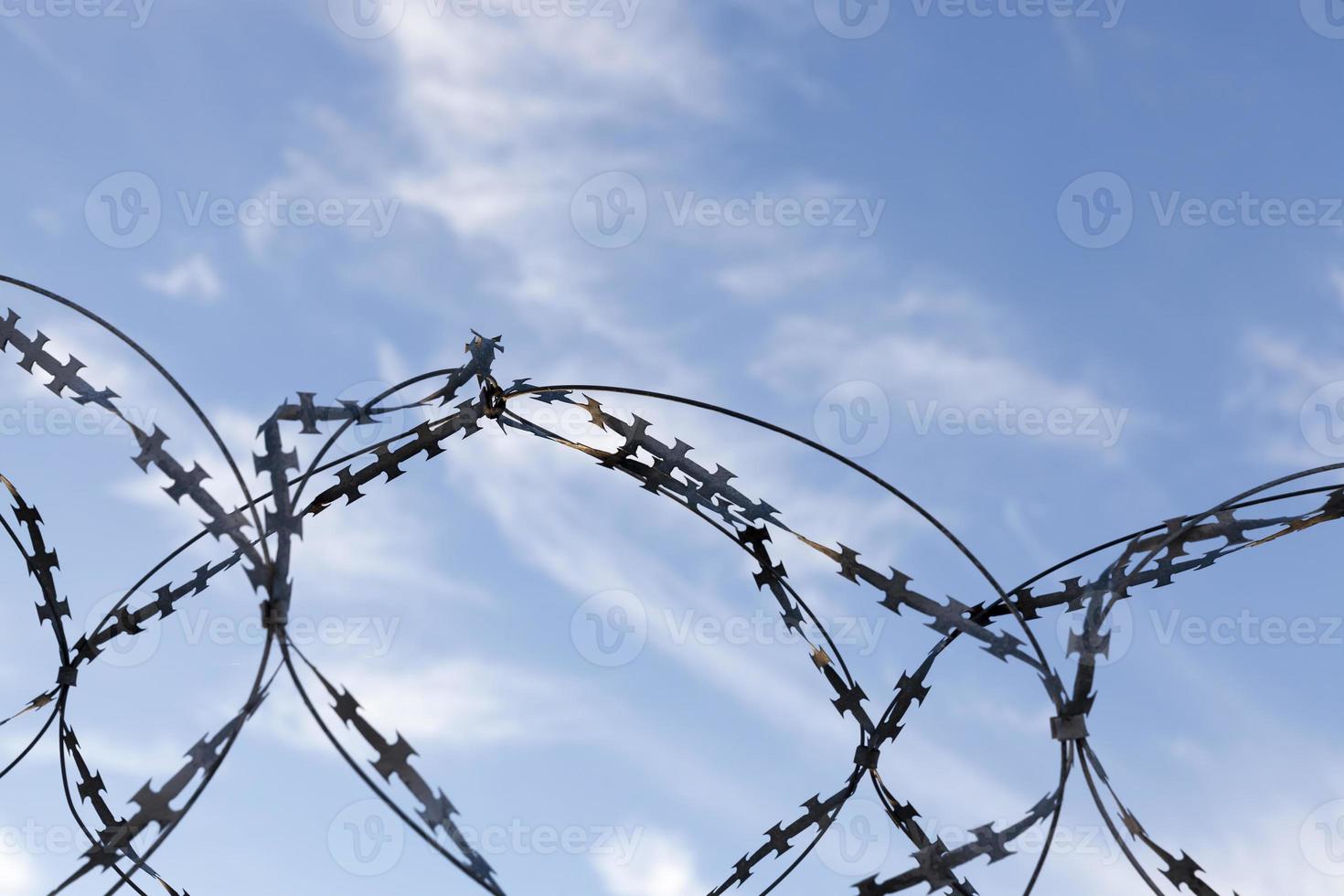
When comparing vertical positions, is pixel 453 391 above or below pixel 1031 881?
above

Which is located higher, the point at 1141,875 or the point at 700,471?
the point at 700,471

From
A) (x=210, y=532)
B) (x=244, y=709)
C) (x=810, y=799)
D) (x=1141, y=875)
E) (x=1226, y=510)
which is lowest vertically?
(x=244, y=709)

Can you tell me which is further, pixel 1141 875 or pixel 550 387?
pixel 550 387

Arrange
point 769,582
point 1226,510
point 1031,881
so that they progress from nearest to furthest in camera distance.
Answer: point 1031,881 < point 1226,510 < point 769,582

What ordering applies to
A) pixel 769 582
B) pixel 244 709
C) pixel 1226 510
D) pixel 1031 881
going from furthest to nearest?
1. pixel 769 582
2. pixel 1226 510
3. pixel 1031 881
4. pixel 244 709

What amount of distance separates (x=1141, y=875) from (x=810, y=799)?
12.0ft

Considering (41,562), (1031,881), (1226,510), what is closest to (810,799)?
(1031,881)

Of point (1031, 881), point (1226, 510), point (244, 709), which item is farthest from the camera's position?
point (1226, 510)

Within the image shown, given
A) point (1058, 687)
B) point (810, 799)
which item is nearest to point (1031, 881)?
point (1058, 687)

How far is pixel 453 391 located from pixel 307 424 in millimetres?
1746

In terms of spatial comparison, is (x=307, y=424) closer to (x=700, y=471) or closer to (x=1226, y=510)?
(x=700, y=471)

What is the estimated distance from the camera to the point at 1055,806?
936cm

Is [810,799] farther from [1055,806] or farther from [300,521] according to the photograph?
[300,521]

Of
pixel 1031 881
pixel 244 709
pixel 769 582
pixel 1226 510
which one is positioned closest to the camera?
pixel 244 709
